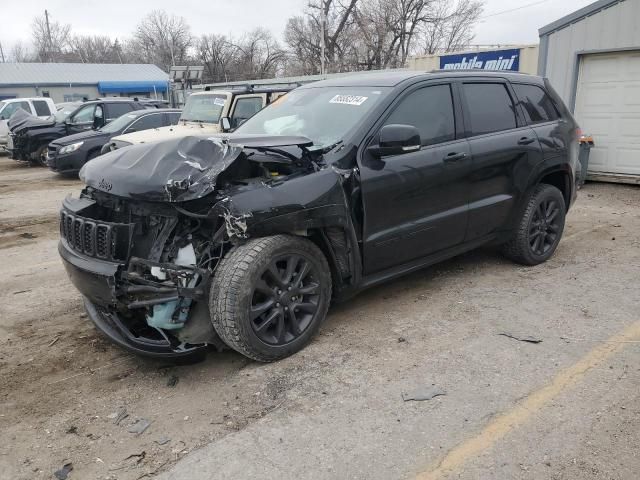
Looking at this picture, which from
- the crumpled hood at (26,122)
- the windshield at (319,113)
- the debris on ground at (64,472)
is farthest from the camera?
the crumpled hood at (26,122)

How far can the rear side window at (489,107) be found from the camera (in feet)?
14.9

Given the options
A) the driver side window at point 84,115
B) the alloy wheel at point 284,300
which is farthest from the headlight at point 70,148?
the alloy wheel at point 284,300

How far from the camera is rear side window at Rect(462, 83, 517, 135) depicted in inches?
179

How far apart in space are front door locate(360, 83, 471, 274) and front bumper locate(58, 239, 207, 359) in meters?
1.52

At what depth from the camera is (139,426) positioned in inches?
114

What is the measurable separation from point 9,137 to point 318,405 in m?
15.3

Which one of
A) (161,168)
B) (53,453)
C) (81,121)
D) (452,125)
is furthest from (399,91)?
(81,121)

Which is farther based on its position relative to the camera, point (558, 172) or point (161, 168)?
point (558, 172)

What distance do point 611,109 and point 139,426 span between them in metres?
10.2

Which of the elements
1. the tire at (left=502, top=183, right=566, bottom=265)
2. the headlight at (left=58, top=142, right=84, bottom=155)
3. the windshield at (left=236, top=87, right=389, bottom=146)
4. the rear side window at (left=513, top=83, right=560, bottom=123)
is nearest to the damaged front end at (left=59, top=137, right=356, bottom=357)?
the windshield at (left=236, top=87, right=389, bottom=146)

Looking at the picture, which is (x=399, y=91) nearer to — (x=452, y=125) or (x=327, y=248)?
(x=452, y=125)

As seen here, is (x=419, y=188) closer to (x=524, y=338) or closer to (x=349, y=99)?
(x=349, y=99)

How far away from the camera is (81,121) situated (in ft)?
47.8

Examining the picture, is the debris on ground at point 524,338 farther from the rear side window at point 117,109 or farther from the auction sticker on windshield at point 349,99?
the rear side window at point 117,109
